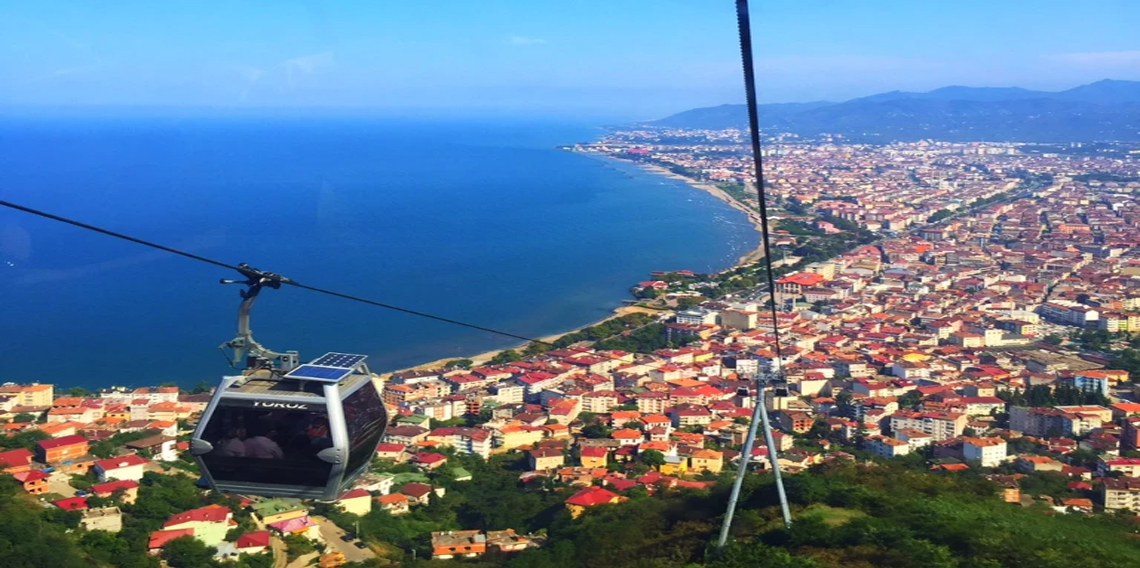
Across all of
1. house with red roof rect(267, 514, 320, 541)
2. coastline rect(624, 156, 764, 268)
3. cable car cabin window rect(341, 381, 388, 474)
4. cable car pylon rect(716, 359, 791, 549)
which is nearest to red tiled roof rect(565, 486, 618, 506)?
house with red roof rect(267, 514, 320, 541)

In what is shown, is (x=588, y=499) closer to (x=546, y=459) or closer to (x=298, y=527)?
(x=546, y=459)

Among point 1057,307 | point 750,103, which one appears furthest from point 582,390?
point 750,103

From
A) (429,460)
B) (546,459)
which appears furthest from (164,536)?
(546,459)

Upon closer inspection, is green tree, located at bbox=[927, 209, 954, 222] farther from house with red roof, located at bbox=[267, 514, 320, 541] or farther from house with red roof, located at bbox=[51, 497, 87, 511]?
house with red roof, located at bbox=[51, 497, 87, 511]

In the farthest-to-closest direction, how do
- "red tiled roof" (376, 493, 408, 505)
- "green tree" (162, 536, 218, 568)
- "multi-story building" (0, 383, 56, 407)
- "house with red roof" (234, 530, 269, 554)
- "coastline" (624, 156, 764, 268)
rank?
"coastline" (624, 156, 764, 268), "multi-story building" (0, 383, 56, 407), "red tiled roof" (376, 493, 408, 505), "house with red roof" (234, 530, 269, 554), "green tree" (162, 536, 218, 568)

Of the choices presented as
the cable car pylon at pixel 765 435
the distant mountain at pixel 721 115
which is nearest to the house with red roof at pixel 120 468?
the cable car pylon at pixel 765 435
